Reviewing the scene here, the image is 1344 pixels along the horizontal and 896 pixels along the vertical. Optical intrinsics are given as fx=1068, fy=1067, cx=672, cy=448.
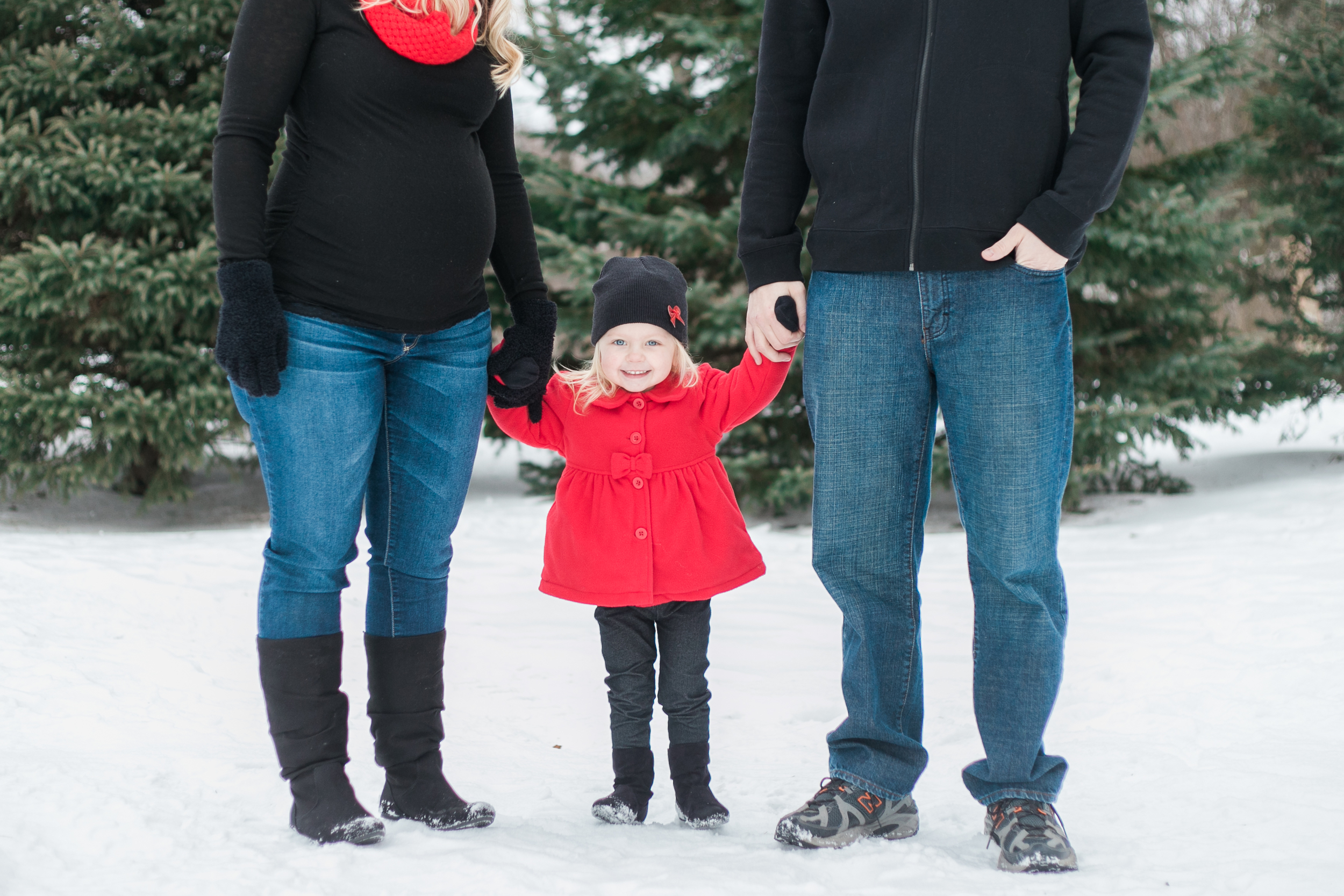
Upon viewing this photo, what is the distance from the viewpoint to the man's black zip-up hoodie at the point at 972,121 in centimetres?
191

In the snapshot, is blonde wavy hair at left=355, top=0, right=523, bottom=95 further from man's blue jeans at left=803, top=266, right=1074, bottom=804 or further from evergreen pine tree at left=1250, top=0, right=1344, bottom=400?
evergreen pine tree at left=1250, top=0, right=1344, bottom=400

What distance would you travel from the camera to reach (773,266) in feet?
7.09

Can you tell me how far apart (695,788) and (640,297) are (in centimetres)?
107

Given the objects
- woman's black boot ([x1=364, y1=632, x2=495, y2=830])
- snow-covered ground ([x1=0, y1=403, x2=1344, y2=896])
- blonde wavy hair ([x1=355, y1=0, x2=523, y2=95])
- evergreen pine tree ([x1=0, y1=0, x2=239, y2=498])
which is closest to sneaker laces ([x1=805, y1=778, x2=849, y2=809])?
snow-covered ground ([x1=0, y1=403, x2=1344, y2=896])

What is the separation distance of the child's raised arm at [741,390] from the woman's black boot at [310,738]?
37.2 inches

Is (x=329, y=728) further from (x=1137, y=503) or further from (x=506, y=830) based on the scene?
(x=1137, y=503)

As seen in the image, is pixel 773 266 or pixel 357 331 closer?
pixel 357 331

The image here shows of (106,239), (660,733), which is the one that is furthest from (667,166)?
(660,733)

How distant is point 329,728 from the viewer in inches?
80.7

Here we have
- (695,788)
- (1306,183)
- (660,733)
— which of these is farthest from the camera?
(1306,183)

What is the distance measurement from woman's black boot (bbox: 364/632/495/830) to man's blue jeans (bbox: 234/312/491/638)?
5 centimetres

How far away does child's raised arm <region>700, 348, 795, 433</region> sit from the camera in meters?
2.30

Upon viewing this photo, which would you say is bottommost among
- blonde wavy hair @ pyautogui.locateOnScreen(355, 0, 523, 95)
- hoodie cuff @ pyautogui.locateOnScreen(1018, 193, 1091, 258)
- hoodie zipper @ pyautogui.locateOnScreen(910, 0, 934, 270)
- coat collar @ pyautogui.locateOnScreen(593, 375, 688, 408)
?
coat collar @ pyautogui.locateOnScreen(593, 375, 688, 408)

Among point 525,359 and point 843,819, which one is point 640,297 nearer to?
point 525,359
